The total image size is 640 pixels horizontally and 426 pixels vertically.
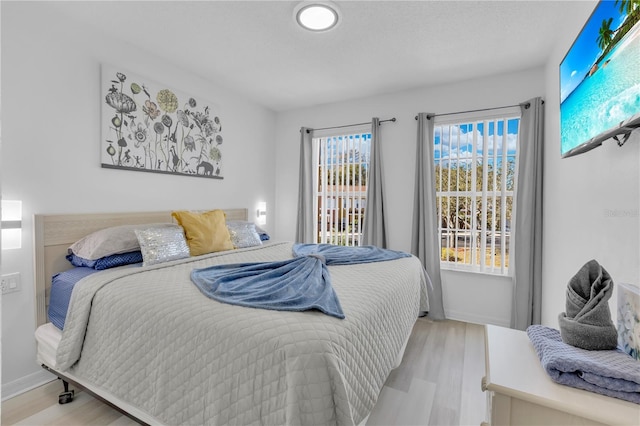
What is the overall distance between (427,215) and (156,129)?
284 cm

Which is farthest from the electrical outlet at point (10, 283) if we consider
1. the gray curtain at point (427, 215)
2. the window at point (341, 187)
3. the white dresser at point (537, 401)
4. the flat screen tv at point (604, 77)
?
the gray curtain at point (427, 215)

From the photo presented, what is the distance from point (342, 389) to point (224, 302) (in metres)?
0.67

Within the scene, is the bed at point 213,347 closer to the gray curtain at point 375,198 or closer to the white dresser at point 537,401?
the white dresser at point 537,401

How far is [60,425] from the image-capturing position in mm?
1687

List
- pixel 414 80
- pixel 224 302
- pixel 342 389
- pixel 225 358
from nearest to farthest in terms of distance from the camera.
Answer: pixel 342 389
pixel 225 358
pixel 224 302
pixel 414 80

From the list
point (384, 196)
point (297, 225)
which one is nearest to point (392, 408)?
point (384, 196)

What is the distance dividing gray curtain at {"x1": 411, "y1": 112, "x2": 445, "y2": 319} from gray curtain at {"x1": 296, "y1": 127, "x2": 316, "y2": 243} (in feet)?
4.67

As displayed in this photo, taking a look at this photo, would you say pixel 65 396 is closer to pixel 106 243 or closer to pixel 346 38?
pixel 106 243

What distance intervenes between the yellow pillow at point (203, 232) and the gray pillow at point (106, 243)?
1.22 feet

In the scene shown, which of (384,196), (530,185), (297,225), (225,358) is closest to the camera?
(225,358)

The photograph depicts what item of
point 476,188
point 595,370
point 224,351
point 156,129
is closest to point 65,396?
point 224,351

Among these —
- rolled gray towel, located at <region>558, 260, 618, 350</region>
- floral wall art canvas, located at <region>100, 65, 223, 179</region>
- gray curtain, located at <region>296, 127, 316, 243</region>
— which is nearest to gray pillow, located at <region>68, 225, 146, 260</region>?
floral wall art canvas, located at <region>100, 65, 223, 179</region>

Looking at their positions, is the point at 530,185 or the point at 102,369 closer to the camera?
the point at 102,369

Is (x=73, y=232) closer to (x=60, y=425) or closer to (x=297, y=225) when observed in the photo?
(x=60, y=425)
